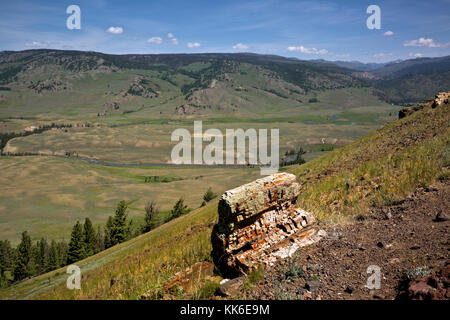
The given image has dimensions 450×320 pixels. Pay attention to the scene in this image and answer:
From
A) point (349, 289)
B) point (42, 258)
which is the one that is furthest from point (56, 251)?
point (349, 289)

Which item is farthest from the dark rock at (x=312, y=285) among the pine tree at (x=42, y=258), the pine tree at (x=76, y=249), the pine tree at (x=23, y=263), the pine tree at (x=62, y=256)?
the pine tree at (x=23, y=263)

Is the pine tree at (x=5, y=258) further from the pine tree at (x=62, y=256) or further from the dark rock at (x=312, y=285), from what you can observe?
the dark rock at (x=312, y=285)

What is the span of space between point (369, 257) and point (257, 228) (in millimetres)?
2620

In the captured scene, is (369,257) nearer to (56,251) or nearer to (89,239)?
(89,239)

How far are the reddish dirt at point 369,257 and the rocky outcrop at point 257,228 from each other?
0.43 m

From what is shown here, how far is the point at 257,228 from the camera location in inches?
279

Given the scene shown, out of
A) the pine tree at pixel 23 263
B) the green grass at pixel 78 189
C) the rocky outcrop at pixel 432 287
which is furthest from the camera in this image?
the green grass at pixel 78 189

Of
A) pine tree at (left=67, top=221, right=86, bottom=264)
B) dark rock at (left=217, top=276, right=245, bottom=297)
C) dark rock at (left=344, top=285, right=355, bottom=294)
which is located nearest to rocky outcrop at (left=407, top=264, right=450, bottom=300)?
dark rock at (left=344, top=285, right=355, bottom=294)

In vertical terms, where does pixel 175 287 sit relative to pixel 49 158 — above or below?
above

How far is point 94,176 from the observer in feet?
516

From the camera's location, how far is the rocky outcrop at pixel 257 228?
261 inches
